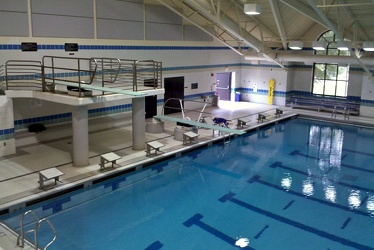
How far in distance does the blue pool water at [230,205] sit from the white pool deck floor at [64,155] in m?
0.35

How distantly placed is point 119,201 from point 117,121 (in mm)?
6040

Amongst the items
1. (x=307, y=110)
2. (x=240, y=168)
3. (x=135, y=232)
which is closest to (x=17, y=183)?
(x=135, y=232)

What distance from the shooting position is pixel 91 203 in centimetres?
806

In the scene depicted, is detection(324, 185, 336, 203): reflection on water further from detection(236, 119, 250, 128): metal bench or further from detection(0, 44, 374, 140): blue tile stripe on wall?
detection(0, 44, 374, 140): blue tile stripe on wall

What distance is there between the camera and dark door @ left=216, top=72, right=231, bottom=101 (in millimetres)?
21062

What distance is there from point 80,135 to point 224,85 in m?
13.4

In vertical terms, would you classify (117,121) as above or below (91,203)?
above

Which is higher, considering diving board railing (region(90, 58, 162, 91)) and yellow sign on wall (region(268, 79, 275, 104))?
diving board railing (region(90, 58, 162, 91))

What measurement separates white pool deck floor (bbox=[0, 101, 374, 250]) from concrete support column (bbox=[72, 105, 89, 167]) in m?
0.26

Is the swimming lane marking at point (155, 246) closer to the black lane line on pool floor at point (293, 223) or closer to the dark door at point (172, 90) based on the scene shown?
the black lane line on pool floor at point (293, 223)

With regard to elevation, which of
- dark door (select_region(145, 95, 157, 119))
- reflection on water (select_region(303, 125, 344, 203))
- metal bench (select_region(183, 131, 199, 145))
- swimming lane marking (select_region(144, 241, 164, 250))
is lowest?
swimming lane marking (select_region(144, 241, 164, 250))

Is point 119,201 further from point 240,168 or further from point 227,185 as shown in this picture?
point 240,168

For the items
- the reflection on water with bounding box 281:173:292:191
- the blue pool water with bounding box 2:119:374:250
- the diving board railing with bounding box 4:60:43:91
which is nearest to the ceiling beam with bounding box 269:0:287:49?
the blue pool water with bounding box 2:119:374:250

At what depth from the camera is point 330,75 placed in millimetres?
19172
